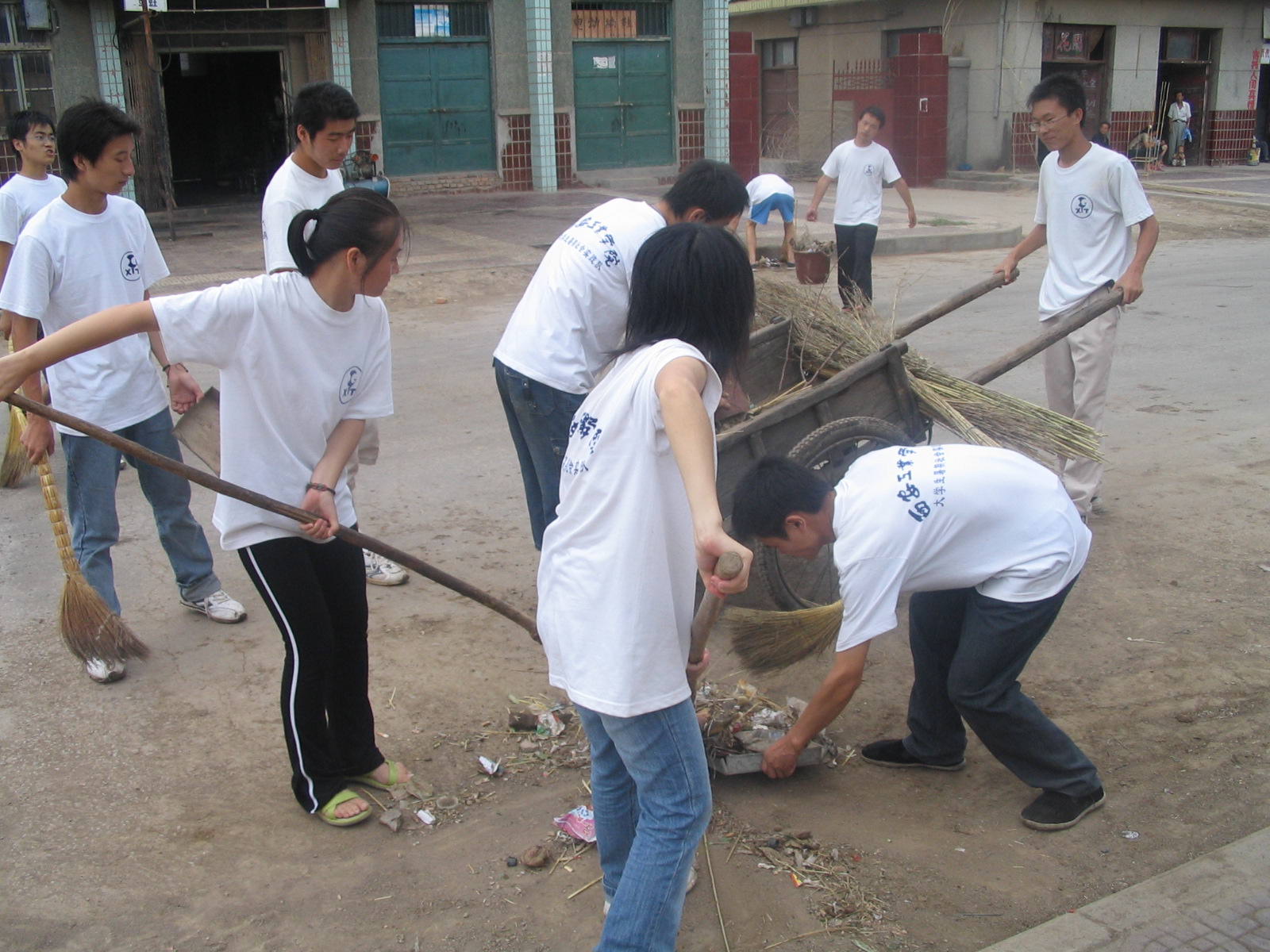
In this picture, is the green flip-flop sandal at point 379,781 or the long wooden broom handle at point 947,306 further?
the long wooden broom handle at point 947,306

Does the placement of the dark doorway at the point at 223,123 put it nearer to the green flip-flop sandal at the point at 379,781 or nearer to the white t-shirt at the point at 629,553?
the green flip-flop sandal at the point at 379,781

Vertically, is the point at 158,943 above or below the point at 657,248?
below

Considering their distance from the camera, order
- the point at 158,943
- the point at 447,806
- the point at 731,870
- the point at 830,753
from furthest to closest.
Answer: the point at 830,753, the point at 447,806, the point at 731,870, the point at 158,943

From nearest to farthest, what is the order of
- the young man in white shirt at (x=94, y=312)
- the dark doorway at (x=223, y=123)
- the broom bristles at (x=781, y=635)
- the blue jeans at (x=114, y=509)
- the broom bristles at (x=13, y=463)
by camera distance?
1. the broom bristles at (x=781, y=635)
2. the young man in white shirt at (x=94, y=312)
3. the blue jeans at (x=114, y=509)
4. the broom bristles at (x=13, y=463)
5. the dark doorway at (x=223, y=123)

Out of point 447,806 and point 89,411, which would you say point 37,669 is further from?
point 447,806

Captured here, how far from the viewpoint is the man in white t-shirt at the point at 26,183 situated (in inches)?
194

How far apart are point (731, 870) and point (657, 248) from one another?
159 cm

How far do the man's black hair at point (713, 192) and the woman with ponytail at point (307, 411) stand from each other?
0.95 m

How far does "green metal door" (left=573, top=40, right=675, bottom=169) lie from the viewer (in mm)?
18297

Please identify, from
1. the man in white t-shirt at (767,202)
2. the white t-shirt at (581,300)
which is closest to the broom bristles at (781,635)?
the white t-shirt at (581,300)

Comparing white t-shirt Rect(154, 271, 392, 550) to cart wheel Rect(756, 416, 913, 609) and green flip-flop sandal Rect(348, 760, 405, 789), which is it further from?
cart wheel Rect(756, 416, 913, 609)

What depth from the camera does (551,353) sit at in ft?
12.0

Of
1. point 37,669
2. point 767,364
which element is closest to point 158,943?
point 37,669

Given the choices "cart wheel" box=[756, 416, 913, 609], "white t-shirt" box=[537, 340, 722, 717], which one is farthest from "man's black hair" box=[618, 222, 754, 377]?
"cart wheel" box=[756, 416, 913, 609]
